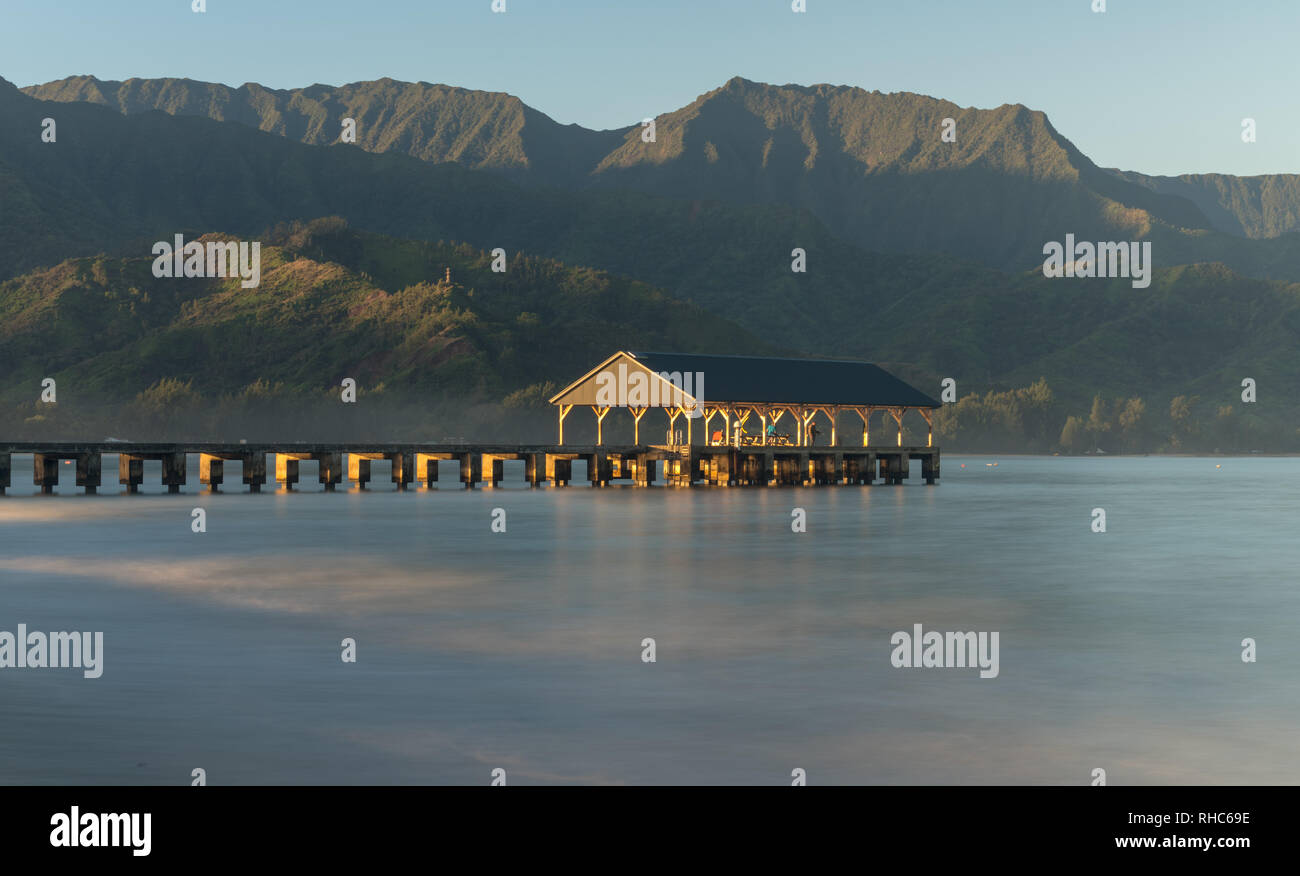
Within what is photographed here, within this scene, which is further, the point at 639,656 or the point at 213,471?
the point at 213,471

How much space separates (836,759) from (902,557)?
26677 mm

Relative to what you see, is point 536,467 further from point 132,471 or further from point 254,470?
point 132,471

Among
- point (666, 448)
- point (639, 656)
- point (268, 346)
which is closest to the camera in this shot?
point (639, 656)

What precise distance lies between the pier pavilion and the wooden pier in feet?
5.79

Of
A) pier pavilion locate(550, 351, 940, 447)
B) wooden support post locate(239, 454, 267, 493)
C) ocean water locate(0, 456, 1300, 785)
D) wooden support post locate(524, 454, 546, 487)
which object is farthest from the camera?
wooden support post locate(524, 454, 546, 487)

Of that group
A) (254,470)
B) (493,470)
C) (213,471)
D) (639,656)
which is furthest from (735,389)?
(639,656)

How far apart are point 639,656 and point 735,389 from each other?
57.4 m

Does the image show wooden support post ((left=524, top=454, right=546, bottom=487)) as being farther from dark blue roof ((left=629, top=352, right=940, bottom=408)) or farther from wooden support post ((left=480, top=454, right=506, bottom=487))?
dark blue roof ((left=629, top=352, right=940, bottom=408))

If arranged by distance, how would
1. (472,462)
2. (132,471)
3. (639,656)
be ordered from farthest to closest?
(472,462) < (132,471) < (639,656)

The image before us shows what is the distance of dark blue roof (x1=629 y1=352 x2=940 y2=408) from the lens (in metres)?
78.9

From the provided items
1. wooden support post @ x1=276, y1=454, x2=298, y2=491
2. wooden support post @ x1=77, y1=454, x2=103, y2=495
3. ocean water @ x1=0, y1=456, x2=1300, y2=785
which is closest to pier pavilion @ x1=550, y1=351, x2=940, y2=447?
wooden support post @ x1=276, y1=454, x2=298, y2=491

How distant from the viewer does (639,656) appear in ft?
72.9
